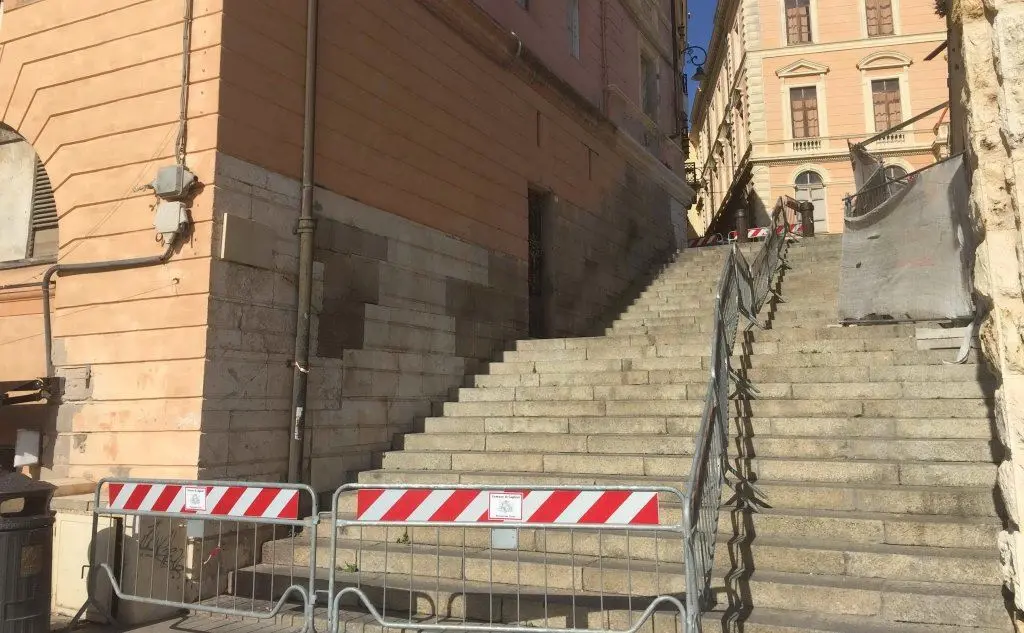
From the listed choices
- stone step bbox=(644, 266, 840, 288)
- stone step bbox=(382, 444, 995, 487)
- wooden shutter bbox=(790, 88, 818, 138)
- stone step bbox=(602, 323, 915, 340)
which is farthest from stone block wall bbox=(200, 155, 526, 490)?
wooden shutter bbox=(790, 88, 818, 138)

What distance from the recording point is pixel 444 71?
9.98 m

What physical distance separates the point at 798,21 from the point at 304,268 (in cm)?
3224

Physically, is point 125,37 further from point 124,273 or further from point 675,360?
point 675,360

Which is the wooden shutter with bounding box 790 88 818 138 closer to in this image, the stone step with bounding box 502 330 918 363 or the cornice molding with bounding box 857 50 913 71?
the cornice molding with bounding box 857 50 913 71

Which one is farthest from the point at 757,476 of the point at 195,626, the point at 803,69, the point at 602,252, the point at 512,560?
the point at 803,69

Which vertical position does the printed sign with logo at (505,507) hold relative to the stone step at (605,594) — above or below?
above

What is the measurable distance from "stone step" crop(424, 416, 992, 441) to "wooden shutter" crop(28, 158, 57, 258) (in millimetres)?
4486

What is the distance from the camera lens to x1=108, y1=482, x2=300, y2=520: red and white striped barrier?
209 inches

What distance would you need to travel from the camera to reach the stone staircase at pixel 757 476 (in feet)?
16.4

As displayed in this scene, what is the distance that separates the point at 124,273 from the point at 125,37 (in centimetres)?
232

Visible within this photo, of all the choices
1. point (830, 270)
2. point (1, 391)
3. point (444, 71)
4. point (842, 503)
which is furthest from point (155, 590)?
point (830, 270)

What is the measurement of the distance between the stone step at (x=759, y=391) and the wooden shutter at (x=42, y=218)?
4.81m

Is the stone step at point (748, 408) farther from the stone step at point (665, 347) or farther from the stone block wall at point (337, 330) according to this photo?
the stone step at point (665, 347)

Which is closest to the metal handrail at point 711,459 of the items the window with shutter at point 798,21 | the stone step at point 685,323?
the stone step at point 685,323
